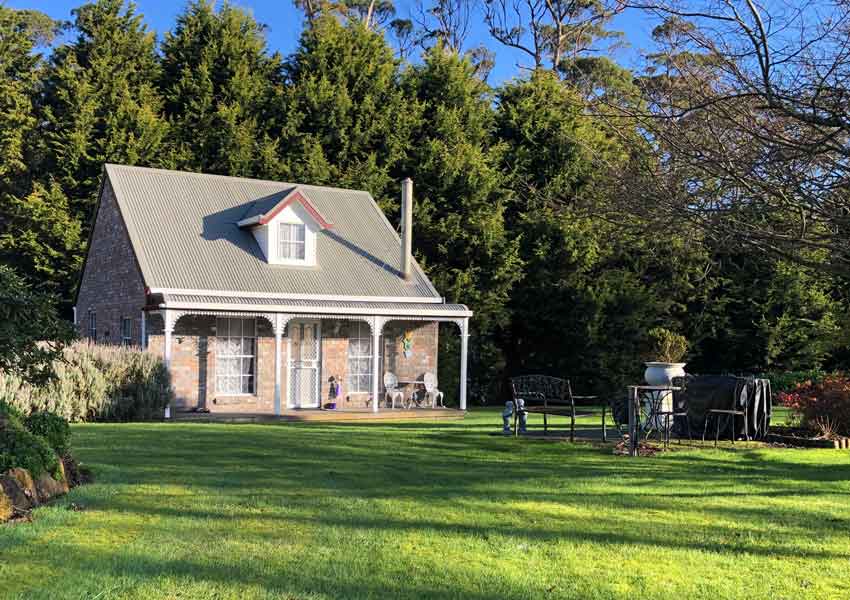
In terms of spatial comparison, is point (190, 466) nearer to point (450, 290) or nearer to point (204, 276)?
point (204, 276)

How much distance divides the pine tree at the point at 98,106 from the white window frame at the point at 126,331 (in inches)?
239

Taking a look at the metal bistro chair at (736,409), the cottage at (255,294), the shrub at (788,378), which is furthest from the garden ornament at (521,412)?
the shrub at (788,378)

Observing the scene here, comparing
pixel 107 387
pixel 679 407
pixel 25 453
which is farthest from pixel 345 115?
pixel 25 453

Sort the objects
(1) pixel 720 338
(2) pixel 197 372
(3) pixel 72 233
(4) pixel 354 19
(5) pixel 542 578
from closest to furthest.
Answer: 1. (5) pixel 542 578
2. (2) pixel 197 372
3. (3) pixel 72 233
4. (1) pixel 720 338
5. (4) pixel 354 19

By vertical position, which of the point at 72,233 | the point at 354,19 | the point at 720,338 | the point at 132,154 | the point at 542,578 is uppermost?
the point at 354,19

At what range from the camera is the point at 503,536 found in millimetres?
7234

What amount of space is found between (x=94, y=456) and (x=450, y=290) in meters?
18.9

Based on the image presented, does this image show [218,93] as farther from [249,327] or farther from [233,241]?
[249,327]

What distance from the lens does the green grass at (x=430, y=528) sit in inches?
230

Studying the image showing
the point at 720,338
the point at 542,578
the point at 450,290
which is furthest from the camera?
the point at 720,338

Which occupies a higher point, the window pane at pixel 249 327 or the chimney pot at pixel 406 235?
the chimney pot at pixel 406 235

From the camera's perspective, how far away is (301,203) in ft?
78.9

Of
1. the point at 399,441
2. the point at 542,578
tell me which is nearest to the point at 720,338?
the point at 399,441

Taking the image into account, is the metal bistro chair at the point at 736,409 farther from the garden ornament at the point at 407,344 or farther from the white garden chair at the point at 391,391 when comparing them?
the garden ornament at the point at 407,344
